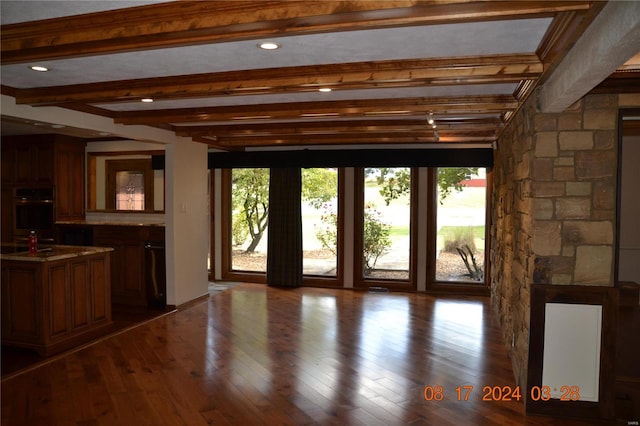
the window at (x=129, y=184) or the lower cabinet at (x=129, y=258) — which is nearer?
the lower cabinet at (x=129, y=258)

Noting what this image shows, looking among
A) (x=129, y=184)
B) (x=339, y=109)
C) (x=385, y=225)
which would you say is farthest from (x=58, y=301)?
(x=385, y=225)

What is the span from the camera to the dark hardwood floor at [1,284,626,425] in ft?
10.6

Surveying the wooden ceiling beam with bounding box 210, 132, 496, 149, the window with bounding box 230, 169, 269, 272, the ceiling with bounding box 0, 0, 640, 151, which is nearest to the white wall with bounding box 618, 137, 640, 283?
the wooden ceiling beam with bounding box 210, 132, 496, 149

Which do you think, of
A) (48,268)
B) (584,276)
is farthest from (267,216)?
(584,276)

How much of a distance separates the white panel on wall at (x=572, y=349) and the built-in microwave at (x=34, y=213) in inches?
265

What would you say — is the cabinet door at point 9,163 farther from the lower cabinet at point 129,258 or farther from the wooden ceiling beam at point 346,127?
the wooden ceiling beam at point 346,127

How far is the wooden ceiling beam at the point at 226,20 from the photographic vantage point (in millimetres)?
1949

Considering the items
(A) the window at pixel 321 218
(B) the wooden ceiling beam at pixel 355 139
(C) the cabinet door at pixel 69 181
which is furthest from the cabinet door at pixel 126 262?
(A) the window at pixel 321 218

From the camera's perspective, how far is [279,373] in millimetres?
3959

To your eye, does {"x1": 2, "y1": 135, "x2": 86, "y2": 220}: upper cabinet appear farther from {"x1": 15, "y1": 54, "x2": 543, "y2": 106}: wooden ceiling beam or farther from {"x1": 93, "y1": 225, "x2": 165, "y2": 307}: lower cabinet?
{"x1": 15, "y1": 54, "x2": 543, "y2": 106}: wooden ceiling beam

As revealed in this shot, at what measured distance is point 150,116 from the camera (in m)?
4.78

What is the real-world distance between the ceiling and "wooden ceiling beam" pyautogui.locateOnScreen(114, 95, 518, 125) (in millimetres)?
11

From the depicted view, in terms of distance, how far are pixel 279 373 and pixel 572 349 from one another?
2299 millimetres

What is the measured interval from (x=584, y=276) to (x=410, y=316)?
2.83 meters
